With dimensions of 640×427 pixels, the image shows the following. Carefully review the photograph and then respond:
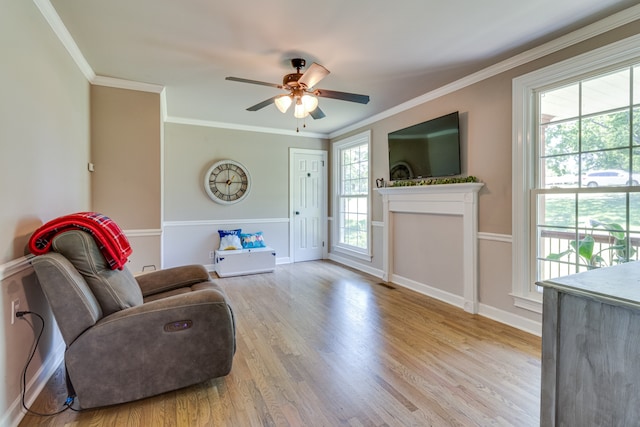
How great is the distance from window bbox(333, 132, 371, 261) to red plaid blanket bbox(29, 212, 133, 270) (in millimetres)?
3678

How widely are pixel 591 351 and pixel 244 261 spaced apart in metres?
4.42

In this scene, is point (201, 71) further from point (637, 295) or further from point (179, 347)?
point (637, 295)

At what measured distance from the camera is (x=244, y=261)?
16.1 ft

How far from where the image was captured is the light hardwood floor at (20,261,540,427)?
170cm

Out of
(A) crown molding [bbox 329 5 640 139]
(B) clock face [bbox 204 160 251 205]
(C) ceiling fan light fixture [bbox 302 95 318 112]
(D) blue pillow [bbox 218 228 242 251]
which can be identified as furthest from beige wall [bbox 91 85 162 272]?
(A) crown molding [bbox 329 5 640 139]

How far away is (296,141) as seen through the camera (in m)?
5.84

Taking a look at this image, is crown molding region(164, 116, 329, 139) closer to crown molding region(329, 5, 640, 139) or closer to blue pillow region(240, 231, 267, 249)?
blue pillow region(240, 231, 267, 249)

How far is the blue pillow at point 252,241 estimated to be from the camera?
5082 mm

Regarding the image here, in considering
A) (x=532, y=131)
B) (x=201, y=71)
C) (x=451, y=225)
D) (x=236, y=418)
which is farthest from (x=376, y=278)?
(x=201, y=71)

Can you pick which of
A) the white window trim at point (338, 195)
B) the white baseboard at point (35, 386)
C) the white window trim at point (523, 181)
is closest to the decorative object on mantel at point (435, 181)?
the white window trim at point (523, 181)

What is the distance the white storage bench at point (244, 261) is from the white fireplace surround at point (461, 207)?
225cm

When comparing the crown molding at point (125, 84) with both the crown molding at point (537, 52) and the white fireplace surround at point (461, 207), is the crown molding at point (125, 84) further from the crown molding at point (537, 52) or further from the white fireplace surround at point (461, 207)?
the white fireplace surround at point (461, 207)

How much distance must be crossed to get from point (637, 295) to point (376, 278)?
12.3ft

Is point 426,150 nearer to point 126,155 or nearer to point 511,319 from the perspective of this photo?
point 511,319
